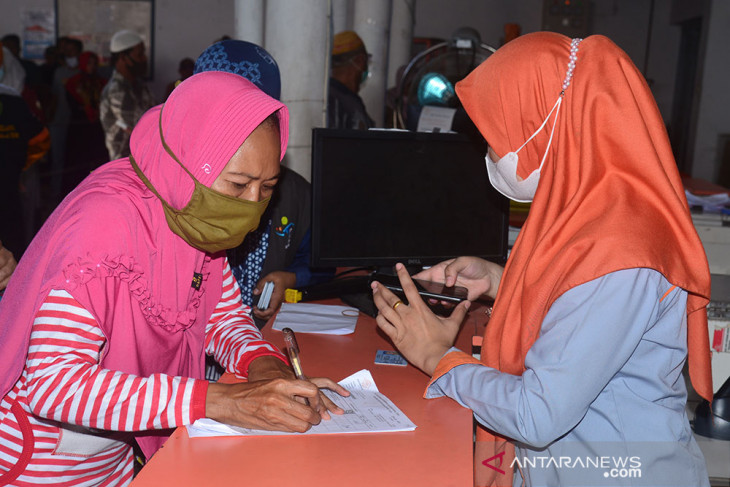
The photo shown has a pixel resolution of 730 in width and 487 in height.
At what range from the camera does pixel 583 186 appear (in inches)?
49.2

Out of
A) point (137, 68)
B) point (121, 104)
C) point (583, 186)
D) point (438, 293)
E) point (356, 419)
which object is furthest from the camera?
point (137, 68)

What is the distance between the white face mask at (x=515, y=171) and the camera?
52.8 inches

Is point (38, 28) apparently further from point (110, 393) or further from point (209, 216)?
point (110, 393)

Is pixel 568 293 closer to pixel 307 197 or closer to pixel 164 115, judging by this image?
pixel 164 115

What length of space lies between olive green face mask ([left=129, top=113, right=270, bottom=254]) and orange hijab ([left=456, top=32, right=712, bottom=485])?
0.54 meters

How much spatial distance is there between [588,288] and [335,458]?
0.52m

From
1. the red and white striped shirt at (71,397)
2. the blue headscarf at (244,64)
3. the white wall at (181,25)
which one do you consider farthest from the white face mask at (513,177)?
the white wall at (181,25)

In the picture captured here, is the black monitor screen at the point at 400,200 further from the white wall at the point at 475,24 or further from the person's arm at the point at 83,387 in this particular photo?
the white wall at the point at 475,24

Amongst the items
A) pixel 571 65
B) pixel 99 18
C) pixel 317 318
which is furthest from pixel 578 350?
pixel 99 18

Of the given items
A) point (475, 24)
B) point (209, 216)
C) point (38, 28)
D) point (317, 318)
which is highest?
point (475, 24)

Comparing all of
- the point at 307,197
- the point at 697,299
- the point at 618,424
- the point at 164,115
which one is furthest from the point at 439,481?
the point at 307,197

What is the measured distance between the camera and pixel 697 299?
1.32 meters

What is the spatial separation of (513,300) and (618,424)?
29 cm

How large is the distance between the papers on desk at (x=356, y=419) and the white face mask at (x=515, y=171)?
1.71ft
